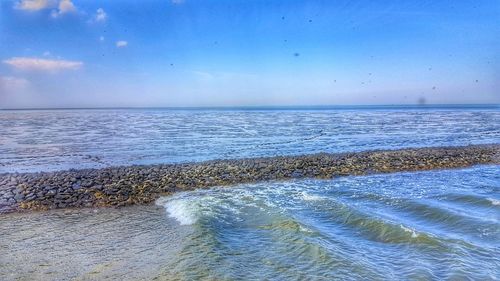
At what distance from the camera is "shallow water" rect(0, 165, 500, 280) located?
8.87 metres

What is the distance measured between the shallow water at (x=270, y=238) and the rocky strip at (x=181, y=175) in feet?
4.81

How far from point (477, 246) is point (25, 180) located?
1776 centimetres

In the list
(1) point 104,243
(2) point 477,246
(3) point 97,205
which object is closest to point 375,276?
(2) point 477,246

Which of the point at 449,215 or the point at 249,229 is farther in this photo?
the point at 449,215

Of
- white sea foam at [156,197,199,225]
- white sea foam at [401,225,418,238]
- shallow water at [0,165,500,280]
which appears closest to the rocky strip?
white sea foam at [156,197,199,225]

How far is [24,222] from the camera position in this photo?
41.4 ft

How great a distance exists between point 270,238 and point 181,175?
9.62 meters

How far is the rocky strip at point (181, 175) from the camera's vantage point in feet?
50.6

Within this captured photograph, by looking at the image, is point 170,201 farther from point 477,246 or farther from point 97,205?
point 477,246

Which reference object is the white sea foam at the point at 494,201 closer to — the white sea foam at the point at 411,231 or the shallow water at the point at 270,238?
the shallow water at the point at 270,238

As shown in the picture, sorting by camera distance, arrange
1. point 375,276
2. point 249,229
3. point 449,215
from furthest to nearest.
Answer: point 449,215, point 249,229, point 375,276

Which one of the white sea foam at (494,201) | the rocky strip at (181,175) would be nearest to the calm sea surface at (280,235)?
the white sea foam at (494,201)

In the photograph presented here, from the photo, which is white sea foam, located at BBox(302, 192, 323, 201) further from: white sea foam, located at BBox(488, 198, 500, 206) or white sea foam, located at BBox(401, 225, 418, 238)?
white sea foam, located at BBox(488, 198, 500, 206)

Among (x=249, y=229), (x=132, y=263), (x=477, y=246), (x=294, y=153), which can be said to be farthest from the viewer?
(x=294, y=153)
